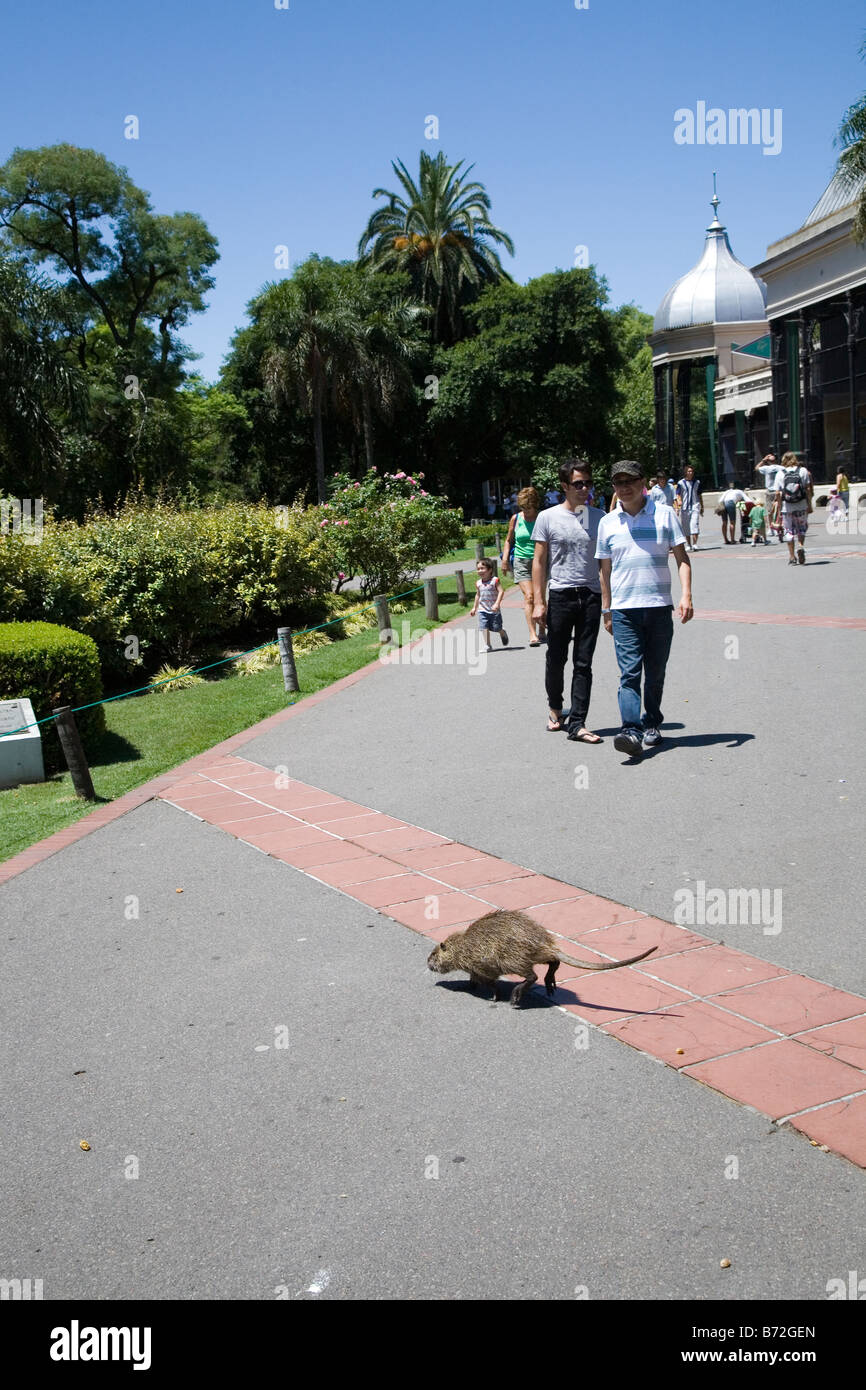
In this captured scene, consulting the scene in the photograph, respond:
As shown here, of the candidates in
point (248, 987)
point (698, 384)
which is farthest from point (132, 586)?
point (698, 384)

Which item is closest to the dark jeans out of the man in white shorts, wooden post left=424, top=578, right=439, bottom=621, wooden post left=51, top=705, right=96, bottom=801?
wooden post left=51, top=705, right=96, bottom=801

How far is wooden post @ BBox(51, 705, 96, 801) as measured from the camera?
8.23 m

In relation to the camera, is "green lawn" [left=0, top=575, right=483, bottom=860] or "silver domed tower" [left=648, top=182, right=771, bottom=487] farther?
"silver domed tower" [left=648, top=182, right=771, bottom=487]

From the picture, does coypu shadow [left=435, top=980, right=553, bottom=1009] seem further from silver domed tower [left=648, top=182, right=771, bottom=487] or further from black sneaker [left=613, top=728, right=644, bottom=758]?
silver domed tower [left=648, top=182, right=771, bottom=487]

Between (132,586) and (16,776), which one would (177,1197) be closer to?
(16,776)

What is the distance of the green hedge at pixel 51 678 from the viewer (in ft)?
33.1

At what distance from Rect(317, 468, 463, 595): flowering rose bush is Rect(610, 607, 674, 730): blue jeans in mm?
11310

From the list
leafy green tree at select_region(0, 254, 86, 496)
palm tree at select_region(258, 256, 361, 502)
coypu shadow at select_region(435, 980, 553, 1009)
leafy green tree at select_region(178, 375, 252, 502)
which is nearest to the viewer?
coypu shadow at select_region(435, 980, 553, 1009)

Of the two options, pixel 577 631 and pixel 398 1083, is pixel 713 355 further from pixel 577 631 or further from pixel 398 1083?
pixel 398 1083

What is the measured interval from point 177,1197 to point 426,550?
17.6 metres

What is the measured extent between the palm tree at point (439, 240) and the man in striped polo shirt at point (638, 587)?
141 ft

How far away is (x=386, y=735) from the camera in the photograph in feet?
31.7

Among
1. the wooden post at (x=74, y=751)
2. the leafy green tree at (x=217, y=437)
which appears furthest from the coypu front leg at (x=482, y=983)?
the leafy green tree at (x=217, y=437)

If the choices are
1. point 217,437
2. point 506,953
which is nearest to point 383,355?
point 217,437
